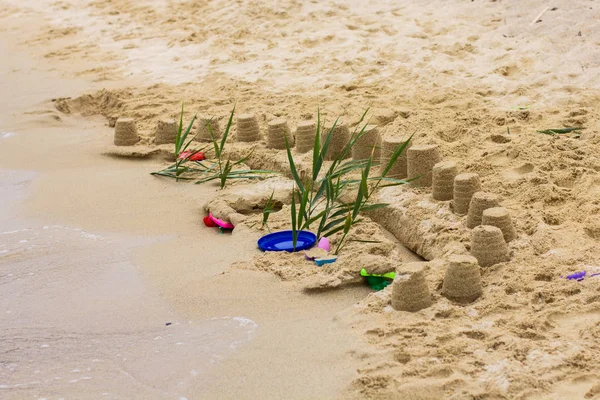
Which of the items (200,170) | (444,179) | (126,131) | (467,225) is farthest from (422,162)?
(126,131)

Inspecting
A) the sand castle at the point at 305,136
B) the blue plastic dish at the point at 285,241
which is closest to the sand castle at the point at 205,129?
the sand castle at the point at 305,136

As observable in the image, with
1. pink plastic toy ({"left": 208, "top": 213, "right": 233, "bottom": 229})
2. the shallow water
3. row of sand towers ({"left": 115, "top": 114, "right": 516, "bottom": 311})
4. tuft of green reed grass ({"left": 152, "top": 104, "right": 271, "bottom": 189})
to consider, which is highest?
row of sand towers ({"left": 115, "top": 114, "right": 516, "bottom": 311})

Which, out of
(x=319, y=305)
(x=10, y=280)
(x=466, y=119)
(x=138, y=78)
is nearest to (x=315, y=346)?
(x=319, y=305)

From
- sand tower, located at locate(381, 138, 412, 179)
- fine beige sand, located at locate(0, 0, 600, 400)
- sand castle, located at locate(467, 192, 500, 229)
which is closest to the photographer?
fine beige sand, located at locate(0, 0, 600, 400)

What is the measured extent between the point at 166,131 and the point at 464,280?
2976mm

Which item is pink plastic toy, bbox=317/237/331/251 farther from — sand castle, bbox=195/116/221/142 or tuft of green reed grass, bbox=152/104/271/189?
sand castle, bbox=195/116/221/142

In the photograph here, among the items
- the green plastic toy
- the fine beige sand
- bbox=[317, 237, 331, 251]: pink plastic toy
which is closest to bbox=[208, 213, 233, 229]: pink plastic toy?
the fine beige sand

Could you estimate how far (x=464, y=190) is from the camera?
163 inches

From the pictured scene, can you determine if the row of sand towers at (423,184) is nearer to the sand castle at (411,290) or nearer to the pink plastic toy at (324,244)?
the sand castle at (411,290)

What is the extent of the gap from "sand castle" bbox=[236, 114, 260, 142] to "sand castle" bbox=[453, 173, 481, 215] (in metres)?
1.83

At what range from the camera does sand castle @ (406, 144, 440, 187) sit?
14.9 ft

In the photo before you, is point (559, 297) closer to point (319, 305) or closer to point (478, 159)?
point (319, 305)

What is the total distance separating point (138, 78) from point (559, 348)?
16.9 ft

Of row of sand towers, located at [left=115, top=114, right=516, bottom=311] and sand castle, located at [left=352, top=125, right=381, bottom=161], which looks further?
sand castle, located at [left=352, top=125, right=381, bottom=161]
